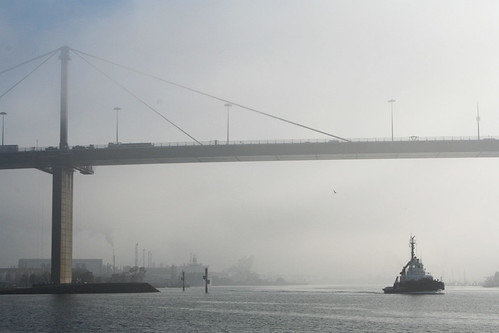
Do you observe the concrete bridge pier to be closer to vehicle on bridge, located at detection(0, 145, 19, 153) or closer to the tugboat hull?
vehicle on bridge, located at detection(0, 145, 19, 153)

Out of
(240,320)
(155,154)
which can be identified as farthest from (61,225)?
(240,320)

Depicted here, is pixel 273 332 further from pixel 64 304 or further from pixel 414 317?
pixel 64 304

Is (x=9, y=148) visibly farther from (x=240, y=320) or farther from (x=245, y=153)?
(x=240, y=320)

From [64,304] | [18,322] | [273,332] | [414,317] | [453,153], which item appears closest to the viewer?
[273,332]

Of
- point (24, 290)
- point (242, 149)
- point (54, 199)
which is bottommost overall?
point (24, 290)

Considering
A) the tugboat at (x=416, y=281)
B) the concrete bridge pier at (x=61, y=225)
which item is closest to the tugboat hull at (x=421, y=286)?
the tugboat at (x=416, y=281)

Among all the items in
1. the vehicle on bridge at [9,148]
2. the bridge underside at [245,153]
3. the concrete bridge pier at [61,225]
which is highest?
the vehicle on bridge at [9,148]

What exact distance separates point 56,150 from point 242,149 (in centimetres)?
2290

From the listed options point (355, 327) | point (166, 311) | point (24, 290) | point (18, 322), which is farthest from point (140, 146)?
point (355, 327)

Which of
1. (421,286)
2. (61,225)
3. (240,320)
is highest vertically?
(61,225)

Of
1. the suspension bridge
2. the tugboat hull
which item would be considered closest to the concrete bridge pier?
the suspension bridge

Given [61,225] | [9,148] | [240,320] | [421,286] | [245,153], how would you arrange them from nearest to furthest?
[240,320] → [61,225] → [245,153] → [9,148] → [421,286]

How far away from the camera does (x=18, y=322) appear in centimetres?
4859

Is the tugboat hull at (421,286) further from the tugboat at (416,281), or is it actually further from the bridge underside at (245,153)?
the bridge underside at (245,153)
